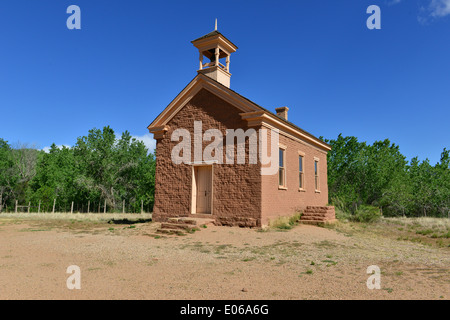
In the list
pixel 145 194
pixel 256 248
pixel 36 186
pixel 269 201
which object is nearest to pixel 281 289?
pixel 256 248

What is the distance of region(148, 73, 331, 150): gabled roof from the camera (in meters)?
14.0

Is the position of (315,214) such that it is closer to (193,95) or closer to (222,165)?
(222,165)

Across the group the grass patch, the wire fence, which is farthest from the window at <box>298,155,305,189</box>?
the wire fence

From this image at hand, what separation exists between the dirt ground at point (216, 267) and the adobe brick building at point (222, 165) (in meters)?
2.66

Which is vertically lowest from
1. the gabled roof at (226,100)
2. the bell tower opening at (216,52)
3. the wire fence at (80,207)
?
the wire fence at (80,207)

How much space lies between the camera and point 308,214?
55.9ft

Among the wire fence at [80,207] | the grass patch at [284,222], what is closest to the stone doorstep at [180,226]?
the grass patch at [284,222]

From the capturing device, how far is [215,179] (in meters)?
14.7

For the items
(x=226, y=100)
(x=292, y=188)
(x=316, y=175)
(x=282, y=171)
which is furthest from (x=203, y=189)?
(x=316, y=175)

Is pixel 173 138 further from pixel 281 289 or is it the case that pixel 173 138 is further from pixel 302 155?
pixel 281 289

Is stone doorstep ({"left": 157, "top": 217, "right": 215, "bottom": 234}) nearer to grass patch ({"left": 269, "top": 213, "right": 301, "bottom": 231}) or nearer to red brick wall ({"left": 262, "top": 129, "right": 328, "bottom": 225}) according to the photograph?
red brick wall ({"left": 262, "top": 129, "right": 328, "bottom": 225})

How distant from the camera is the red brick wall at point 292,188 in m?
14.2

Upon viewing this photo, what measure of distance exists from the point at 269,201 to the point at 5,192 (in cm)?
4716

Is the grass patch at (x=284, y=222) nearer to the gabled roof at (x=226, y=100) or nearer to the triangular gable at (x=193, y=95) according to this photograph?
the gabled roof at (x=226, y=100)
